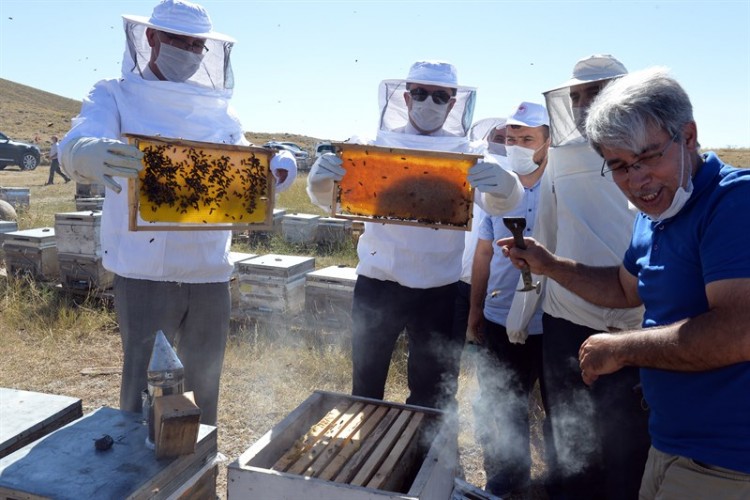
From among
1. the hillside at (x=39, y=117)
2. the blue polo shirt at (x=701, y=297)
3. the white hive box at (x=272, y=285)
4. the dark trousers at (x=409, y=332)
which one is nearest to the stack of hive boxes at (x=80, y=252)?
the white hive box at (x=272, y=285)

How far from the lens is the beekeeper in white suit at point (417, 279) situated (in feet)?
10.6

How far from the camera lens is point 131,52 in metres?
2.97

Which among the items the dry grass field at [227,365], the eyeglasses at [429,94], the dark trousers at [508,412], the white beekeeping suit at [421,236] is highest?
the eyeglasses at [429,94]

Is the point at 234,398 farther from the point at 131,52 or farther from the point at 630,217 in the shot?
the point at 630,217

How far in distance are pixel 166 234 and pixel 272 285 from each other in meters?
2.94

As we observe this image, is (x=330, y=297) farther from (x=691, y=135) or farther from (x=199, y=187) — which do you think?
(x=691, y=135)

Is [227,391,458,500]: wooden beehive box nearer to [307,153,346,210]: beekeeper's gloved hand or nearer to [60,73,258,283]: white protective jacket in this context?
[60,73,258,283]: white protective jacket

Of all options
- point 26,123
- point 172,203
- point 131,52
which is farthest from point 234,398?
point 26,123

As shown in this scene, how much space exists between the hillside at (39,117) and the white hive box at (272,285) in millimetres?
32892

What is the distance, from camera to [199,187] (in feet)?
9.49

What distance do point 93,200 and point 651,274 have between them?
8.73m

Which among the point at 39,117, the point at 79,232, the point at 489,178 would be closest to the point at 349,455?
the point at 489,178

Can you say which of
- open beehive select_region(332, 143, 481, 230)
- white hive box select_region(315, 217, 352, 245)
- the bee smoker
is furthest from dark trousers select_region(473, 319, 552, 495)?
white hive box select_region(315, 217, 352, 245)

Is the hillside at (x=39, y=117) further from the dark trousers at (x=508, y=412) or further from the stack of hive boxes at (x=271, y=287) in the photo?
the dark trousers at (x=508, y=412)
